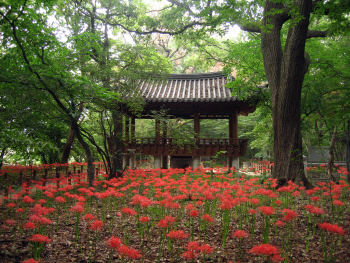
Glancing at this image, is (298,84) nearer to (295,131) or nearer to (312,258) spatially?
(295,131)

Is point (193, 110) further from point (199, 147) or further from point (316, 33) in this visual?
point (316, 33)

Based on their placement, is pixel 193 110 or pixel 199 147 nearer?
pixel 199 147

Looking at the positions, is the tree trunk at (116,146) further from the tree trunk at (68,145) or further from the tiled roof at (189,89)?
the tree trunk at (68,145)

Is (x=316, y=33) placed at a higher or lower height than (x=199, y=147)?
higher

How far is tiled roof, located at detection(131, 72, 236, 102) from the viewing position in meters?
11.6

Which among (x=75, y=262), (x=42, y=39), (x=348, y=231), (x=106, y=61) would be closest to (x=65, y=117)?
(x=42, y=39)

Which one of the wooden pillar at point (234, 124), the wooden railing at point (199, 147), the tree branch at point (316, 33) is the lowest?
the wooden railing at point (199, 147)

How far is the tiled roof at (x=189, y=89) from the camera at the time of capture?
458 inches

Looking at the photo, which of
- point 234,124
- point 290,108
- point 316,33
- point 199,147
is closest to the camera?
point 290,108

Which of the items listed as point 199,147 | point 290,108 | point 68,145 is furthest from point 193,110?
point 290,108

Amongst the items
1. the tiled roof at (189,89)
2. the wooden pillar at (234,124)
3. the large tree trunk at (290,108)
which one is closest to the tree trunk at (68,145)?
the tiled roof at (189,89)

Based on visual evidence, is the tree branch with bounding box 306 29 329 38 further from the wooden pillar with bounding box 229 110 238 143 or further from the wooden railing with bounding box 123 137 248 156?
the wooden pillar with bounding box 229 110 238 143

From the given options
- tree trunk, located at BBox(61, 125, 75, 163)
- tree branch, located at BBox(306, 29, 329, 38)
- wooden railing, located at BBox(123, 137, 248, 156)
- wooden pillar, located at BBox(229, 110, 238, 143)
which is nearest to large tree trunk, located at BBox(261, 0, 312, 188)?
tree branch, located at BBox(306, 29, 329, 38)

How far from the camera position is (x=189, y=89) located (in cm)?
1328
